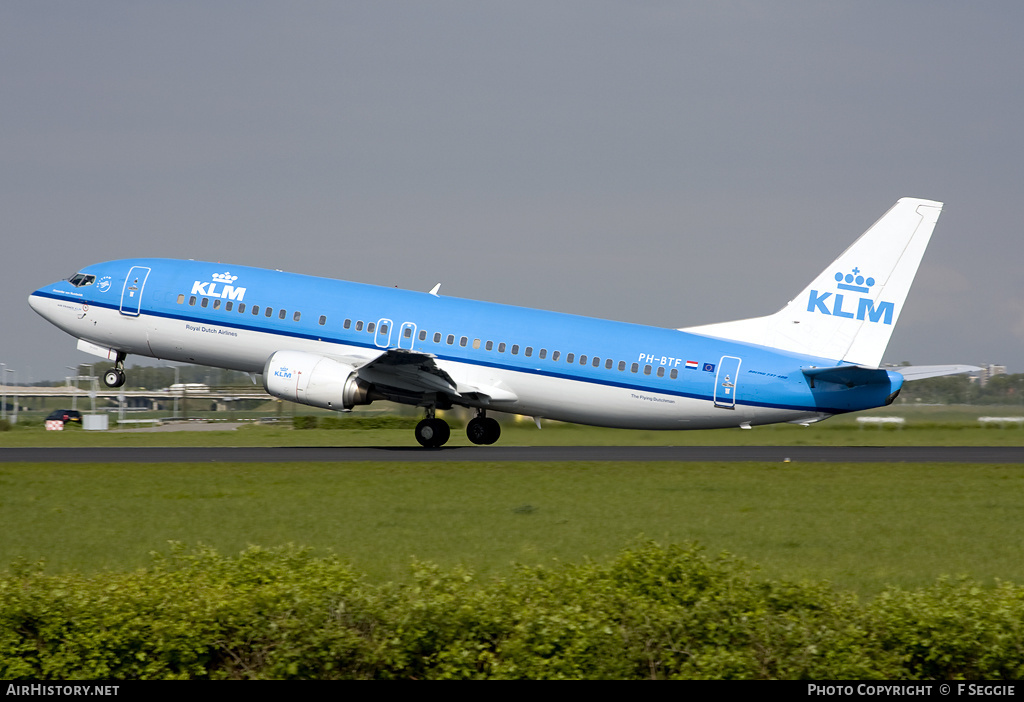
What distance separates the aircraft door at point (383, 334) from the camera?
3388cm

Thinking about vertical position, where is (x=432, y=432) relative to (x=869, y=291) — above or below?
below

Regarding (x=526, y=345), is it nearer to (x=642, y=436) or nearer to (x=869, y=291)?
(x=642, y=436)

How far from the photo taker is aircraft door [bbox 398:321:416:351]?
1336 inches

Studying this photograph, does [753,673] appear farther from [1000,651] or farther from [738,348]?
[738,348]

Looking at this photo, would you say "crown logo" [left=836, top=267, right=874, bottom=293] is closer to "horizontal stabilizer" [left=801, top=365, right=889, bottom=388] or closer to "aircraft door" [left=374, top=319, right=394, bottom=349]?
"horizontal stabilizer" [left=801, top=365, right=889, bottom=388]

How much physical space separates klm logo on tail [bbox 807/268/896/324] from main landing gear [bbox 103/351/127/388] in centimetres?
2365

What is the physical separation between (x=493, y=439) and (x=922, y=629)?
28.3 m

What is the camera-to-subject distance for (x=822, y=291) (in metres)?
33.0

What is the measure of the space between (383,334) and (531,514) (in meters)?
15.4

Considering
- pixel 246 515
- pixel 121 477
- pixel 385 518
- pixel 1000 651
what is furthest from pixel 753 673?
pixel 121 477

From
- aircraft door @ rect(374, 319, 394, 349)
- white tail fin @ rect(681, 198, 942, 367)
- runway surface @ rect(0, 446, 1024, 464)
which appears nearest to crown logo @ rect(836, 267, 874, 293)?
white tail fin @ rect(681, 198, 942, 367)

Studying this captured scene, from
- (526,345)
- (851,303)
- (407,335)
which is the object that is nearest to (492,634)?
(526,345)

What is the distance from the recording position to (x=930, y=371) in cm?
3158

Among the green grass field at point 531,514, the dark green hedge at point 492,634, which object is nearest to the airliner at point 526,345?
the green grass field at point 531,514
